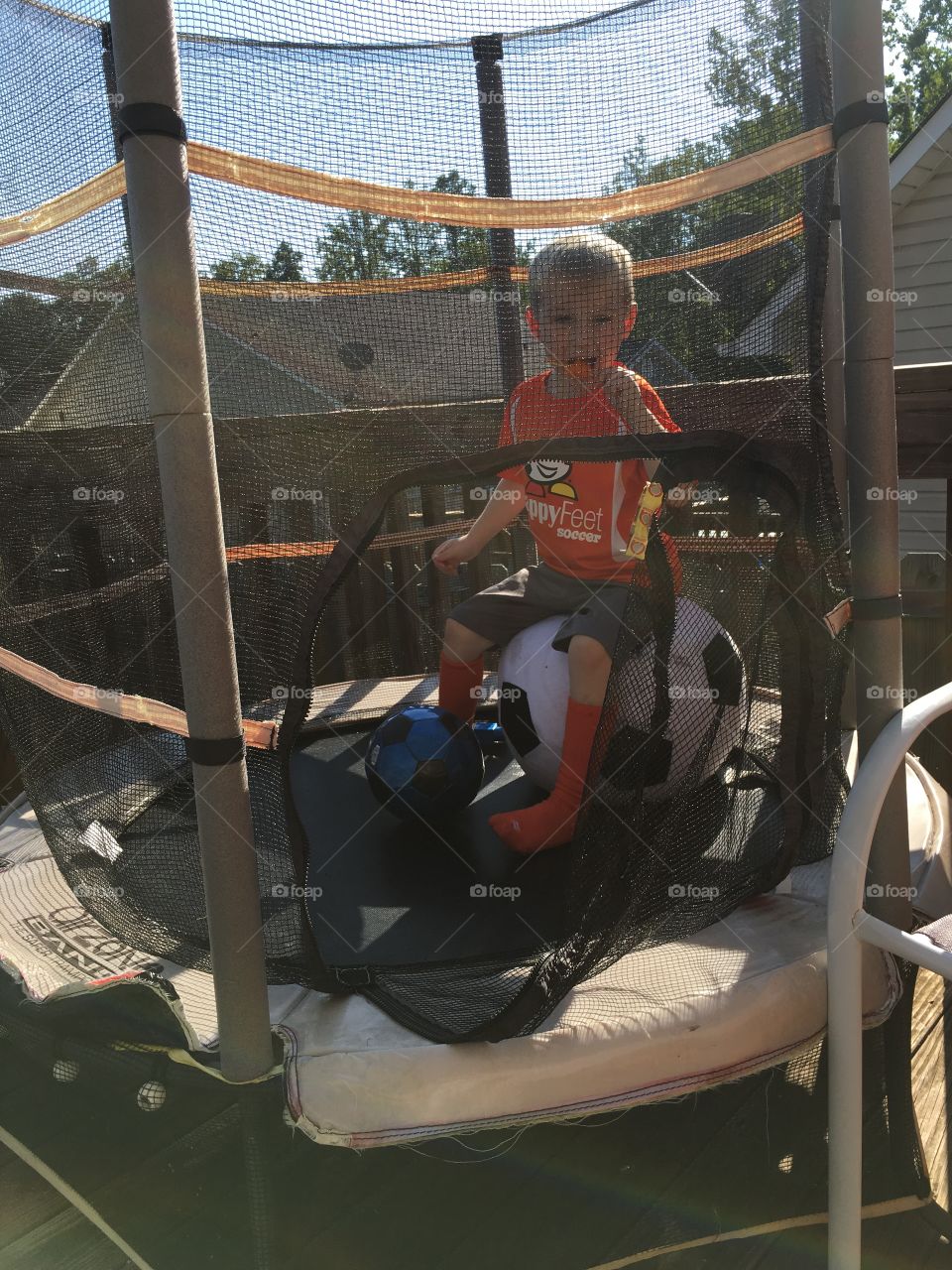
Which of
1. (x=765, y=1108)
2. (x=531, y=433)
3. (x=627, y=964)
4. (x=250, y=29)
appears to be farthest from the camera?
(x=531, y=433)

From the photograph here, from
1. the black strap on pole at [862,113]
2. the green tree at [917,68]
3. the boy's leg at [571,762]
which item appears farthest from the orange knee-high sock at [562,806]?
the green tree at [917,68]

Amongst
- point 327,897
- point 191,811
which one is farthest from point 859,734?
point 191,811

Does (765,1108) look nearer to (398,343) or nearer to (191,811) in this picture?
(191,811)

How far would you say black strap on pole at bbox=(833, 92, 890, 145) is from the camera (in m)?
1.49

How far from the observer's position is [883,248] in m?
1.53

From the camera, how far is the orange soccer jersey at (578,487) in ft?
6.08

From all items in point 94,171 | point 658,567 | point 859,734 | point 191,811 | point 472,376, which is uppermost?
point 94,171

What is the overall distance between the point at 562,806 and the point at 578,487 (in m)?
0.69

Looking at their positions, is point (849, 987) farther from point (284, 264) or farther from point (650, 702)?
point (284, 264)

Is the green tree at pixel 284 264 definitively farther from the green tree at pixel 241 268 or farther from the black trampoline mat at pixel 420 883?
the black trampoline mat at pixel 420 883

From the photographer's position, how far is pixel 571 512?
6.84 feet

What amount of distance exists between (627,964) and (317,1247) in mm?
678

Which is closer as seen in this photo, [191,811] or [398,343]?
[398,343]

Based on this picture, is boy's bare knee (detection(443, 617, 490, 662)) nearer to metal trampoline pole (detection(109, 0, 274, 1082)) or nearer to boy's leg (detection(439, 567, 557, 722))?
boy's leg (detection(439, 567, 557, 722))
